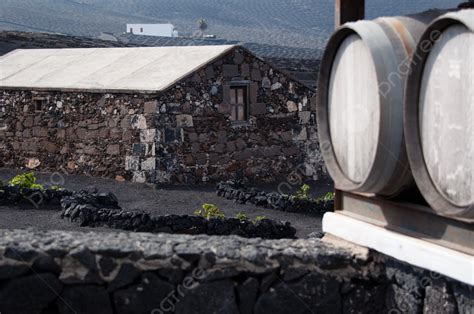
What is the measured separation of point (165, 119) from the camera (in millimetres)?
14617

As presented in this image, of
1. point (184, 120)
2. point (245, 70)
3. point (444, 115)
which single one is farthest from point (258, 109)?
point (444, 115)

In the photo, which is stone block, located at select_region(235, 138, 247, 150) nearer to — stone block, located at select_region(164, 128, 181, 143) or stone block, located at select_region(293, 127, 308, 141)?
stone block, located at select_region(293, 127, 308, 141)

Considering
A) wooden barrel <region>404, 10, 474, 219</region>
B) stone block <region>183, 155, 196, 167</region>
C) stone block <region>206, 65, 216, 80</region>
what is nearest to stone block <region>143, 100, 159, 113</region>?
stone block <region>183, 155, 196, 167</region>

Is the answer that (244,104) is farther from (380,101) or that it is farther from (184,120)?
(380,101)

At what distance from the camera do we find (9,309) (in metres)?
4.37

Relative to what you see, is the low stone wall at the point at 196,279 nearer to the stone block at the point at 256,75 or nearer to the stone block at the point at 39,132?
the stone block at the point at 256,75

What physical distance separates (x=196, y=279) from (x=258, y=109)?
11.5 metres

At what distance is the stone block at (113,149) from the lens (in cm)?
1511

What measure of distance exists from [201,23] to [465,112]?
8117 cm

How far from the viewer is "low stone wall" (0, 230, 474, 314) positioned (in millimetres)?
4379

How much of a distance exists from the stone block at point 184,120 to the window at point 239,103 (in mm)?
988

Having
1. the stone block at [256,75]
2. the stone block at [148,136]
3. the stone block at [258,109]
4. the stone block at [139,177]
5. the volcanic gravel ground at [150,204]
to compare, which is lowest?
the volcanic gravel ground at [150,204]

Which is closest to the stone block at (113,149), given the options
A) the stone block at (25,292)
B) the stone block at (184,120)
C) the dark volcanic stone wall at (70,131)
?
the dark volcanic stone wall at (70,131)

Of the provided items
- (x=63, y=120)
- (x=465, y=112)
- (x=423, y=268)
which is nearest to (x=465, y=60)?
(x=465, y=112)
